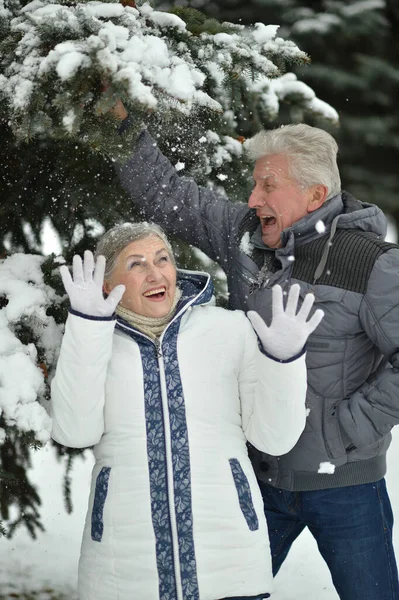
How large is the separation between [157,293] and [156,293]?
1 cm

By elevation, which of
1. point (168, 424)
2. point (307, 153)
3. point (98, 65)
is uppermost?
point (98, 65)

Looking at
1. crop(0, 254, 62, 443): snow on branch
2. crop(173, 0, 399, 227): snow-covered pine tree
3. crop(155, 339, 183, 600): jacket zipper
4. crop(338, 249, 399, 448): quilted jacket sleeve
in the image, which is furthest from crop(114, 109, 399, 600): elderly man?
crop(173, 0, 399, 227): snow-covered pine tree

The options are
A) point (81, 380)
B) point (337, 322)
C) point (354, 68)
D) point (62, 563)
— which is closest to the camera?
point (81, 380)

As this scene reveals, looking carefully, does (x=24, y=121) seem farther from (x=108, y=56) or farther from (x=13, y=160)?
(x=13, y=160)

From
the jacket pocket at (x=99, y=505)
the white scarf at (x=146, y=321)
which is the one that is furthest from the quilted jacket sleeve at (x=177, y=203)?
the jacket pocket at (x=99, y=505)

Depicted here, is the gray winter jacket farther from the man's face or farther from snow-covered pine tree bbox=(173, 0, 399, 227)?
snow-covered pine tree bbox=(173, 0, 399, 227)

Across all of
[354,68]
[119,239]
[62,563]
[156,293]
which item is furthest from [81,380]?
[354,68]

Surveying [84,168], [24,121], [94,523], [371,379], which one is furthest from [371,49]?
[94,523]

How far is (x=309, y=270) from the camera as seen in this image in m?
2.85

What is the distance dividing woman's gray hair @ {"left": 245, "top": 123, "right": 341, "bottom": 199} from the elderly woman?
0.68 m

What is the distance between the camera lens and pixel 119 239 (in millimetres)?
2721

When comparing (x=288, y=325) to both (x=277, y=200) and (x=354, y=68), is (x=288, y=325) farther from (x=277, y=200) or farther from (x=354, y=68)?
(x=354, y=68)

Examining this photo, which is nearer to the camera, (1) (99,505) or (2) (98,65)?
(2) (98,65)

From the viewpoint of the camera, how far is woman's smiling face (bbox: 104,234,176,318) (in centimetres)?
261
